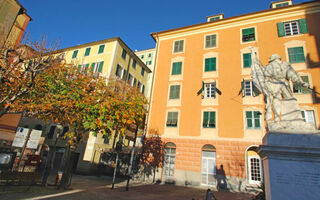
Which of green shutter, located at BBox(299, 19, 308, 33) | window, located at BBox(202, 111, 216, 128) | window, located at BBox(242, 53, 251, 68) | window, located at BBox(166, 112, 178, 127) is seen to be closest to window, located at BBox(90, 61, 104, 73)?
window, located at BBox(166, 112, 178, 127)

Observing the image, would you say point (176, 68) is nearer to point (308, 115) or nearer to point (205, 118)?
point (205, 118)

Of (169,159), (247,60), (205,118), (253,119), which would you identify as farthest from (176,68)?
(169,159)

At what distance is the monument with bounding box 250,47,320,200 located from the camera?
4.07 metres

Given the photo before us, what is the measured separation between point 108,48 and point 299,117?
2727 centimetres

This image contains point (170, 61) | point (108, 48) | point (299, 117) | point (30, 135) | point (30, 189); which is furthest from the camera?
point (108, 48)

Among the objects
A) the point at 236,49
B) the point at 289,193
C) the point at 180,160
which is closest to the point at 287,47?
the point at 236,49

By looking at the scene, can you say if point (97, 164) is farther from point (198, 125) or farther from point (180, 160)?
point (198, 125)

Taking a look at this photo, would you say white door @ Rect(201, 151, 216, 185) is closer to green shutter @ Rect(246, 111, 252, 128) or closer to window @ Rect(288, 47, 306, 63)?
green shutter @ Rect(246, 111, 252, 128)

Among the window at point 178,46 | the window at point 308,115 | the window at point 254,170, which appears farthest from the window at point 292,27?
the window at point 254,170

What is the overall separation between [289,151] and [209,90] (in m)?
15.3

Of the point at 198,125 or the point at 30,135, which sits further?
the point at 198,125

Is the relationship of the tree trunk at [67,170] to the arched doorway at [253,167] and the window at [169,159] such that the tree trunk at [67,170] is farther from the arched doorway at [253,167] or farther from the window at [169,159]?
the arched doorway at [253,167]

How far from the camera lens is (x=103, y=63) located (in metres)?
27.3

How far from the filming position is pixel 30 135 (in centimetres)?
1159
